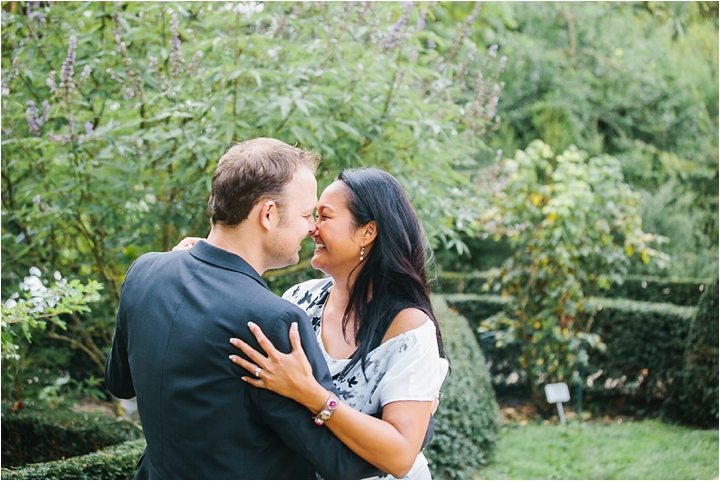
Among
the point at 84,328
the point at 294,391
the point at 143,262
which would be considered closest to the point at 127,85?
the point at 84,328

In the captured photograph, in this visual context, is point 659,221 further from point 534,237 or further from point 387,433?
point 387,433

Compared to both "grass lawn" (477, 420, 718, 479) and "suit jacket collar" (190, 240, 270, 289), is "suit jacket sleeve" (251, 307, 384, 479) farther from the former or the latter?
"grass lawn" (477, 420, 718, 479)

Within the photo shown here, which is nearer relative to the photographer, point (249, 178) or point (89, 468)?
point (249, 178)

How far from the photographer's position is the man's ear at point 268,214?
177 centimetres

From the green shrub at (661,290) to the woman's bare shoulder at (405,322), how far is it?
8257 millimetres

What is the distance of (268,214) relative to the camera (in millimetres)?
1784

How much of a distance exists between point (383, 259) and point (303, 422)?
63 centimetres

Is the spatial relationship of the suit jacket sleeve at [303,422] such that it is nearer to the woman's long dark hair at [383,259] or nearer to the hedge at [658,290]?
the woman's long dark hair at [383,259]

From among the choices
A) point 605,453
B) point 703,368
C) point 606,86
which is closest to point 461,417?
point 605,453

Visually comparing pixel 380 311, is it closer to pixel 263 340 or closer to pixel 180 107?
pixel 263 340

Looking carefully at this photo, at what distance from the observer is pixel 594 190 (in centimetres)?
764

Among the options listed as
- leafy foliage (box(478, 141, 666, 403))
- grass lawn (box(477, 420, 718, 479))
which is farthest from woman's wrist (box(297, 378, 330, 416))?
leafy foliage (box(478, 141, 666, 403))

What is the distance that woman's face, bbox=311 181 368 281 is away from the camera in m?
2.12

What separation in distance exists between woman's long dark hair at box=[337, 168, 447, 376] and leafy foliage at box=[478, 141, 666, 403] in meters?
5.28
